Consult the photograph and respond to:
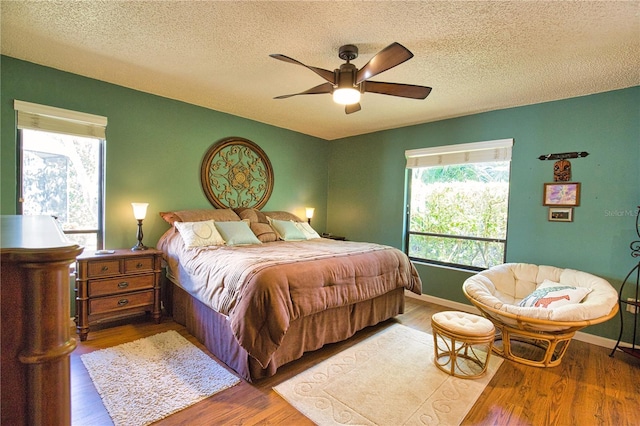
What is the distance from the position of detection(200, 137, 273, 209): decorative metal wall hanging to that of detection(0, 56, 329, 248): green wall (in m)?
0.10

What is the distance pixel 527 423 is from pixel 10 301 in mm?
2508

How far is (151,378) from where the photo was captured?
2148mm

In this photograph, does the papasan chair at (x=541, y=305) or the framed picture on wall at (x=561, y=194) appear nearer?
the papasan chair at (x=541, y=305)

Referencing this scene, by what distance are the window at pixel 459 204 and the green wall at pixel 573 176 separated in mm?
133

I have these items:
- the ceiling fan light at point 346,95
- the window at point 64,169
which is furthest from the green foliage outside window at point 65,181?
the ceiling fan light at point 346,95

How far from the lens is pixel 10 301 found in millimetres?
601

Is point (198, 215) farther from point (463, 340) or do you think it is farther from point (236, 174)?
point (463, 340)

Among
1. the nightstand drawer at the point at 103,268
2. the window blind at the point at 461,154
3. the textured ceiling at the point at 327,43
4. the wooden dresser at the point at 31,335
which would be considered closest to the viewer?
the wooden dresser at the point at 31,335

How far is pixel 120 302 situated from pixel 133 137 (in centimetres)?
180

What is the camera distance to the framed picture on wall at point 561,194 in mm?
3211

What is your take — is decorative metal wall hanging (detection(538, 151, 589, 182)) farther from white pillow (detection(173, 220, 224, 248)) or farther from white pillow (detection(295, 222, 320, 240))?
white pillow (detection(173, 220, 224, 248))

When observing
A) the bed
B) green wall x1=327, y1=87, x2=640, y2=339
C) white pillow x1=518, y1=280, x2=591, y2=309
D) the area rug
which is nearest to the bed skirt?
the bed

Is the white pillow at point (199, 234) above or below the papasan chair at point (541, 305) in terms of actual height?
above

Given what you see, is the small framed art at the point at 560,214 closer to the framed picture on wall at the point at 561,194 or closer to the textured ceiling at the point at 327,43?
the framed picture on wall at the point at 561,194
